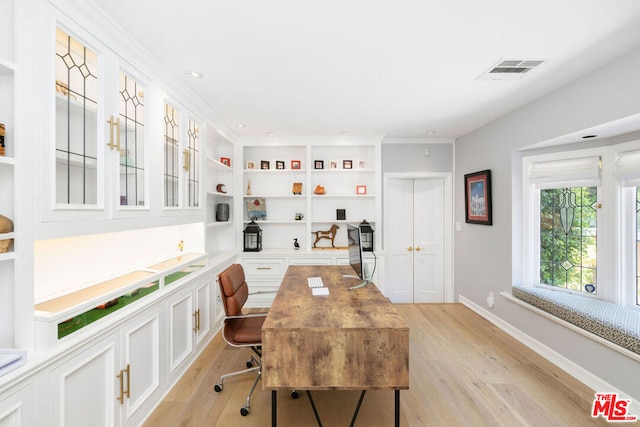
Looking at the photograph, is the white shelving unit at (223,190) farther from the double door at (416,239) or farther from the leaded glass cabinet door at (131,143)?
the double door at (416,239)

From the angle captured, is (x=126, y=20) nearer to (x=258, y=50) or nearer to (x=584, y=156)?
(x=258, y=50)

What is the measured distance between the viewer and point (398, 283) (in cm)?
461

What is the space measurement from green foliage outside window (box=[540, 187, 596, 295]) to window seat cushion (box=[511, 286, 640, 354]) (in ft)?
0.55

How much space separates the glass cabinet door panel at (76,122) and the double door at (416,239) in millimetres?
3748

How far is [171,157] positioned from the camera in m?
2.48

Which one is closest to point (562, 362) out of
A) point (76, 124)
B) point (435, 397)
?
point (435, 397)

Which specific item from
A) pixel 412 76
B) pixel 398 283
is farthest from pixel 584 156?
pixel 398 283

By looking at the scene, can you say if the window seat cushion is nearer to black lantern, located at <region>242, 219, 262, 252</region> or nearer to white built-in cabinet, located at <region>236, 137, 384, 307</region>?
white built-in cabinet, located at <region>236, 137, 384, 307</region>

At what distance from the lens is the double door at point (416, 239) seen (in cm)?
459

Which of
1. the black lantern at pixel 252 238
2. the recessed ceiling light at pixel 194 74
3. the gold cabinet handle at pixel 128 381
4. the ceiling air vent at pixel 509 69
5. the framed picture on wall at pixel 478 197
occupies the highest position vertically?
the recessed ceiling light at pixel 194 74

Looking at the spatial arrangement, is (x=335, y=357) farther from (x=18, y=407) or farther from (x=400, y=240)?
(x=400, y=240)

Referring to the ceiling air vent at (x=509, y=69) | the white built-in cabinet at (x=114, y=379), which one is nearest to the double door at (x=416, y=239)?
the ceiling air vent at (x=509, y=69)

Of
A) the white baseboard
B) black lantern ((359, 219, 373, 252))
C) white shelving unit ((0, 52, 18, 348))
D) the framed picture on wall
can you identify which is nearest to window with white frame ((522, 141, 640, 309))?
the framed picture on wall

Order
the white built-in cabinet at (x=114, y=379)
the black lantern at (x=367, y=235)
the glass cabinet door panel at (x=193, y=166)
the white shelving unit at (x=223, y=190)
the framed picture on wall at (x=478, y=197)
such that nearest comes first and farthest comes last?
the white built-in cabinet at (x=114, y=379) → the glass cabinet door panel at (x=193, y=166) → the framed picture on wall at (x=478, y=197) → the white shelving unit at (x=223, y=190) → the black lantern at (x=367, y=235)
